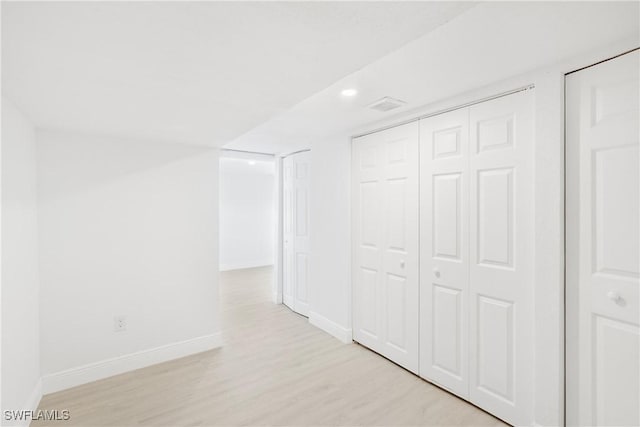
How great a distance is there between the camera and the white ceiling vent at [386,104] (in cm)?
236

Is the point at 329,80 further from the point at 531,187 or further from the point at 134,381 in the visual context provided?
the point at 134,381

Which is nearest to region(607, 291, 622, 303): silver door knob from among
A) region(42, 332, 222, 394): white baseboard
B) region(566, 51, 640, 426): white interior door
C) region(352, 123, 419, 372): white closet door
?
region(566, 51, 640, 426): white interior door

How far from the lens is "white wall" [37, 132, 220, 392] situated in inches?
97.7

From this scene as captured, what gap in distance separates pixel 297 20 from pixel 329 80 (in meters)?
0.48

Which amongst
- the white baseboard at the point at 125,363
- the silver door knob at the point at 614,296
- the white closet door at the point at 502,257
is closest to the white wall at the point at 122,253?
the white baseboard at the point at 125,363

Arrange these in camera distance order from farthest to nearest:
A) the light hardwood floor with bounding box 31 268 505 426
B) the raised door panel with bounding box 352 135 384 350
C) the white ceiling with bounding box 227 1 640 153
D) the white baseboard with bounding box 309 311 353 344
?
the white baseboard with bounding box 309 311 353 344
the raised door panel with bounding box 352 135 384 350
the light hardwood floor with bounding box 31 268 505 426
the white ceiling with bounding box 227 1 640 153

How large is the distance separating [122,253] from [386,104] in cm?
263

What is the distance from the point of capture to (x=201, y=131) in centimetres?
258

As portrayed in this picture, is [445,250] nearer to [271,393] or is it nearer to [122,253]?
[271,393]

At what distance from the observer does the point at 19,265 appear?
1981 millimetres

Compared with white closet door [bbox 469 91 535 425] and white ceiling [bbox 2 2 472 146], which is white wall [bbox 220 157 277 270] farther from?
white closet door [bbox 469 91 535 425]

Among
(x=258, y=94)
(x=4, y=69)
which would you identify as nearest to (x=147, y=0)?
(x=258, y=94)

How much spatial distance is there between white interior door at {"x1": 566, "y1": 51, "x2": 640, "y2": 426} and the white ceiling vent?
1051 millimetres

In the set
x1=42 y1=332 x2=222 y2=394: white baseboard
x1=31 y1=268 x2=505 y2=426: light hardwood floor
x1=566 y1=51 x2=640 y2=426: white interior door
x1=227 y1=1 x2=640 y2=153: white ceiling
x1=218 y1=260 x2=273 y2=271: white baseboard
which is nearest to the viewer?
x1=227 y1=1 x2=640 y2=153: white ceiling
